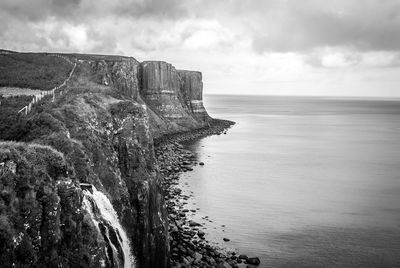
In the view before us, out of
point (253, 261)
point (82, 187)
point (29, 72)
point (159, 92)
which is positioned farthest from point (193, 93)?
point (82, 187)

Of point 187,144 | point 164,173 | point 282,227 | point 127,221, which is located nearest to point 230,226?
point 282,227

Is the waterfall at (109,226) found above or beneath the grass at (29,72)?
beneath

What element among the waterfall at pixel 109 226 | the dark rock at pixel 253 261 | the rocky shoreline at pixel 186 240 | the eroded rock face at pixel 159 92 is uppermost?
the eroded rock face at pixel 159 92

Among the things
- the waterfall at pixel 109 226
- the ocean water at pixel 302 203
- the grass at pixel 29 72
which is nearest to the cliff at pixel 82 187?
the waterfall at pixel 109 226

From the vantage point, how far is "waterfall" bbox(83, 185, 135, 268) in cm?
1960

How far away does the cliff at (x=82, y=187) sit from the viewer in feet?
49.4

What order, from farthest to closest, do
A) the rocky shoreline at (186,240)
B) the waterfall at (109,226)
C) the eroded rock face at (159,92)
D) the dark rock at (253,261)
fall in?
1. the eroded rock face at (159,92)
2. the dark rock at (253,261)
3. the rocky shoreline at (186,240)
4. the waterfall at (109,226)

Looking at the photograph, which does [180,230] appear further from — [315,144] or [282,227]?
[315,144]

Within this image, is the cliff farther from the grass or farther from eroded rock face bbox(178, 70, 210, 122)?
eroded rock face bbox(178, 70, 210, 122)

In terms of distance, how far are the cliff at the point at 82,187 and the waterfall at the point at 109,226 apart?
0.19ft

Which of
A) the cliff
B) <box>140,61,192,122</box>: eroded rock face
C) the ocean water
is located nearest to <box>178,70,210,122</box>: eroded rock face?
<box>140,61,192,122</box>: eroded rock face

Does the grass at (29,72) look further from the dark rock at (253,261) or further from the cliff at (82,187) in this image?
the dark rock at (253,261)

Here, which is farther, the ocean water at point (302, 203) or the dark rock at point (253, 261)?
the ocean water at point (302, 203)

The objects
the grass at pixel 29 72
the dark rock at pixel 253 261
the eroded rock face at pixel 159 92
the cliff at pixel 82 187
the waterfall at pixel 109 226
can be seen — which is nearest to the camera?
the cliff at pixel 82 187
